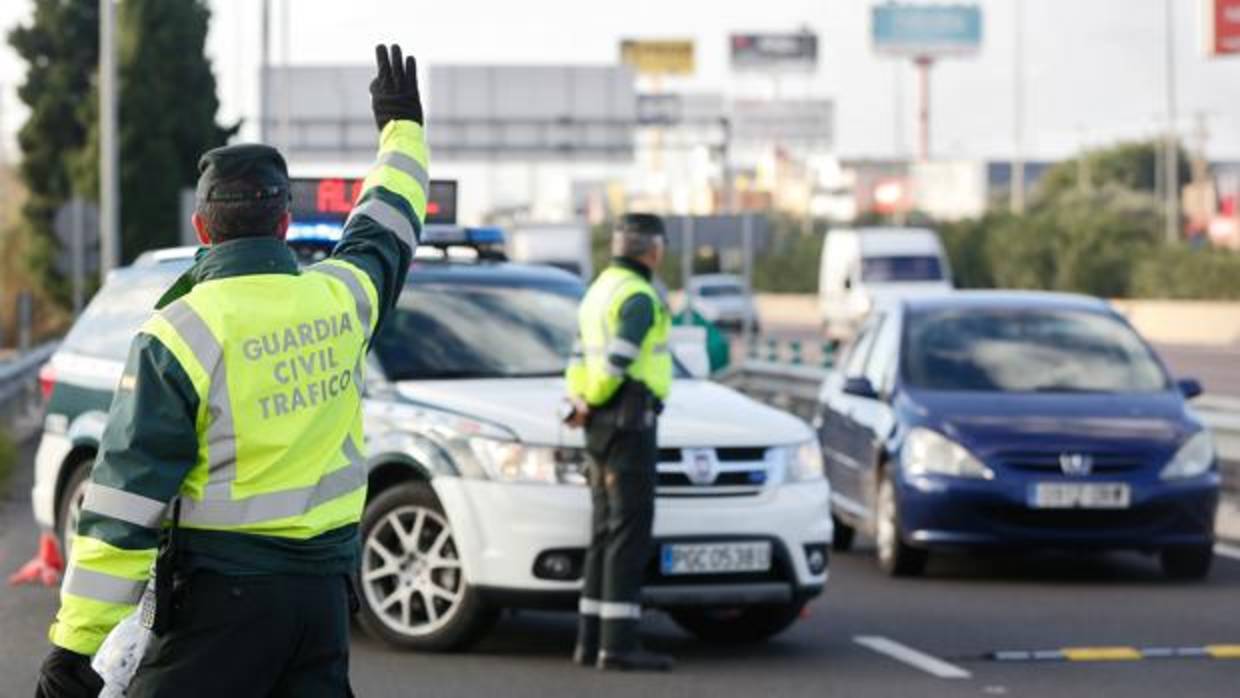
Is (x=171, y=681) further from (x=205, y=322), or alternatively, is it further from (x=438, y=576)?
(x=438, y=576)

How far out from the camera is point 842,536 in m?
16.5

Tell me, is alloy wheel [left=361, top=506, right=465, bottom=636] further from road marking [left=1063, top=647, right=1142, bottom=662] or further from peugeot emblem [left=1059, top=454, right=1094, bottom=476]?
peugeot emblem [left=1059, top=454, right=1094, bottom=476]

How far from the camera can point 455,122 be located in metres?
65.6

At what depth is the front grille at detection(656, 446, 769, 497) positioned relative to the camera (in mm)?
11297

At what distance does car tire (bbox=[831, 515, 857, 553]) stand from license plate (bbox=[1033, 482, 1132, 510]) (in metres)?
2.32

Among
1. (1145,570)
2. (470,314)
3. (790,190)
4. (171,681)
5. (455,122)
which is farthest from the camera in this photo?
(790,190)

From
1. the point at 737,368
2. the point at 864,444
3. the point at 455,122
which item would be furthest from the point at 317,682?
the point at 455,122

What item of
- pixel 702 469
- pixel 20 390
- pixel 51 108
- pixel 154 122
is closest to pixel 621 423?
pixel 702 469

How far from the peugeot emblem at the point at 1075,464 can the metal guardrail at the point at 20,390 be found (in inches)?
475

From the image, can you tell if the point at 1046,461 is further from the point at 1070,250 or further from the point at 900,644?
the point at 1070,250

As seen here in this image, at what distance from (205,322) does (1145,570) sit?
10343 millimetres

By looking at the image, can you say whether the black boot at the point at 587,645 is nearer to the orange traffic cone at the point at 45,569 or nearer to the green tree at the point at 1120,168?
the orange traffic cone at the point at 45,569

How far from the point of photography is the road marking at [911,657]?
36.1ft

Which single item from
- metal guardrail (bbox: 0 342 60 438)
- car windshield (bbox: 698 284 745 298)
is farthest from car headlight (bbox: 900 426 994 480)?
car windshield (bbox: 698 284 745 298)
